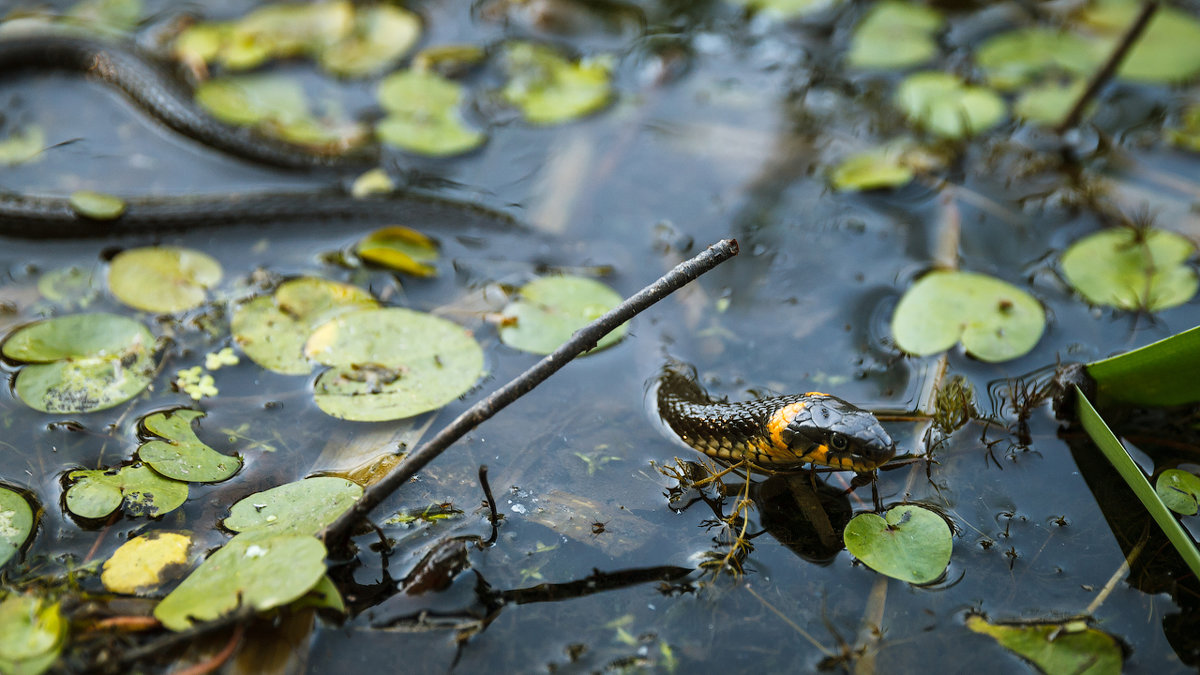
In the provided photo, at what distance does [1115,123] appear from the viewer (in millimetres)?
5082

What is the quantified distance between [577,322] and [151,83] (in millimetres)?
3542

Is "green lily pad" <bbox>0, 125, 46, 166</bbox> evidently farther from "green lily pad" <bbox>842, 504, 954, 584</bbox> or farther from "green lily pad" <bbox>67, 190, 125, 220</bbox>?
"green lily pad" <bbox>842, 504, 954, 584</bbox>

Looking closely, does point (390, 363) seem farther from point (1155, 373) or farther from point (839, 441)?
point (1155, 373)

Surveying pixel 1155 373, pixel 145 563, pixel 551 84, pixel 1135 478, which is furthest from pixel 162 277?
pixel 1155 373

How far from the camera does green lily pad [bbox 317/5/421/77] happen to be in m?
5.54

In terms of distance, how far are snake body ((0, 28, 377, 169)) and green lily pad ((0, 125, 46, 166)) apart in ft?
1.98

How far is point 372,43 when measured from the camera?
5.67 meters

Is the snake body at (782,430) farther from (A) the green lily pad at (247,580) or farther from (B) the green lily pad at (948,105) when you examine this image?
(B) the green lily pad at (948,105)

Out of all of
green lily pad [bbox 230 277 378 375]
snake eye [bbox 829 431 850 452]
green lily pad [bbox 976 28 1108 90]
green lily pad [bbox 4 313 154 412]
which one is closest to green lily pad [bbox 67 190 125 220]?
green lily pad [bbox 4 313 154 412]

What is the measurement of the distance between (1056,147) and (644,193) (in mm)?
2543

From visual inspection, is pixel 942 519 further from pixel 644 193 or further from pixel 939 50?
pixel 939 50

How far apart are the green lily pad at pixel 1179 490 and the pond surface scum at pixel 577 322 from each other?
0.40 ft

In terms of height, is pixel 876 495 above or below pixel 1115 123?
below

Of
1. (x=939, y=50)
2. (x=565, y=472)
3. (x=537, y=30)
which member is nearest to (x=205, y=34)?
(x=537, y=30)
